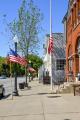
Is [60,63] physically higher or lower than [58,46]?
lower

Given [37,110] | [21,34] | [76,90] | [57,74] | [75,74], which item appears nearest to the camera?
[37,110]

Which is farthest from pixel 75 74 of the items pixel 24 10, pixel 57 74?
pixel 57 74

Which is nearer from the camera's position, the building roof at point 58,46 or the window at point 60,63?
the window at point 60,63

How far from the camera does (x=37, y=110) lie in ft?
60.4

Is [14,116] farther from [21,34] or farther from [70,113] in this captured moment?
[21,34]

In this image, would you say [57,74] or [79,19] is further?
[57,74]

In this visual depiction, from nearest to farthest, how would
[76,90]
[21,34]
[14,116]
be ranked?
[14,116]
[76,90]
[21,34]

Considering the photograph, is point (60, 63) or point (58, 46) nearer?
point (60, 63)

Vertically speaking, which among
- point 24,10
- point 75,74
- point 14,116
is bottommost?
point 14,116

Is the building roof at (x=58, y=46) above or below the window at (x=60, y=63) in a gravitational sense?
above

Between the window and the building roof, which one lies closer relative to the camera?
the window

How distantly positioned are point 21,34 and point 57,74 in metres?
12.1

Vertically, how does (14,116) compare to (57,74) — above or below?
below

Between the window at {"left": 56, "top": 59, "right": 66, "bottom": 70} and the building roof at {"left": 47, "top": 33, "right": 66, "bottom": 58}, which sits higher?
the building roof at {"left": 47, "top": 33, "right": 66, "bottom": 58}
